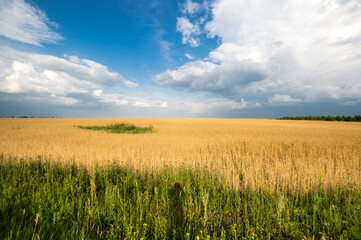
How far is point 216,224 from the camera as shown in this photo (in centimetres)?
346

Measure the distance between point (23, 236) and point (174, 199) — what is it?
320cm

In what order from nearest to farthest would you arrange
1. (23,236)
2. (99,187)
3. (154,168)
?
(23,236) < (99,187) < (154,168)

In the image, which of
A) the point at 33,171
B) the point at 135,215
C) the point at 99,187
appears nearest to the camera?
the point at 135,215

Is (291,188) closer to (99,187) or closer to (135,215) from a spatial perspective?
(135,215)

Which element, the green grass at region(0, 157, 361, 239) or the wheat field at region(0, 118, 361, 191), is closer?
the green grass at region(0, 157, 361, 239)

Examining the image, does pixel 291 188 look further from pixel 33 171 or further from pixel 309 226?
pixel 33 171

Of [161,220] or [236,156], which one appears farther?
[236,156]

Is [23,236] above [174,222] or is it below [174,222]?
above

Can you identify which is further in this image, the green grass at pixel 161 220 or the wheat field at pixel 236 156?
the wheat field at pixel 236 156

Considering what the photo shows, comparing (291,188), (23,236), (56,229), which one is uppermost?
(23,236)

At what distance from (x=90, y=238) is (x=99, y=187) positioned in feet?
8.61

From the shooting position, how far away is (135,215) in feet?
12.2

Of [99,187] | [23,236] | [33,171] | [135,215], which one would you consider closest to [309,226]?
[135,215]

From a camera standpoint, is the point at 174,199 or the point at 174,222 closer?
the point at 174,222
